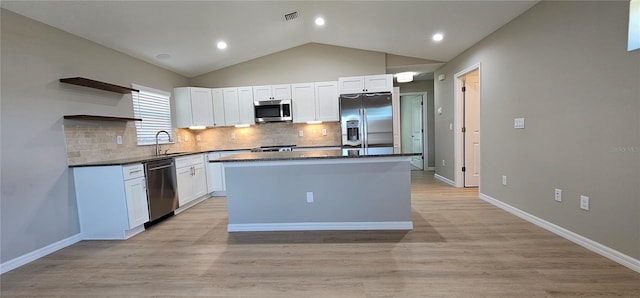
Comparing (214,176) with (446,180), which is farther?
(446,180)

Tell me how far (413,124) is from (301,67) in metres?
3.93

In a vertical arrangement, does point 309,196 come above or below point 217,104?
below

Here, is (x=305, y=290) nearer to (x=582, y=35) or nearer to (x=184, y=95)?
(x=582, y=35)

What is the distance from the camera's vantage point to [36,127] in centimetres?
248

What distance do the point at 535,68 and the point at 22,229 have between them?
5491 millimetres

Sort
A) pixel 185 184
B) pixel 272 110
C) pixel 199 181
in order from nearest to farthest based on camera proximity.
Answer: pixel 185 184 < pixel 199 181 < pixel 272 110

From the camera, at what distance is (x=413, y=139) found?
7258 millimetres

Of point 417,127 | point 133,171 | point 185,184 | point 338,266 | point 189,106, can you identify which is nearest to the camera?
point 338,266

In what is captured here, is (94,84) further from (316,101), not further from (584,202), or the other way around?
(584,202)

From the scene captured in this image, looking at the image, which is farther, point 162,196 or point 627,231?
point 162,196

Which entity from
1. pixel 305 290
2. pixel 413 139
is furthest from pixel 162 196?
pixel 413 139

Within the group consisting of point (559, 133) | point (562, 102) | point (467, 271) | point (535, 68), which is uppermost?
point (535, 68)

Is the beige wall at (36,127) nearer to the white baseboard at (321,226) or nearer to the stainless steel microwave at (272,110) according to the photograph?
the white baseboard at (321,226)

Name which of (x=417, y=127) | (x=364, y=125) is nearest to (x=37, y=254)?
(x=364, y=125)
